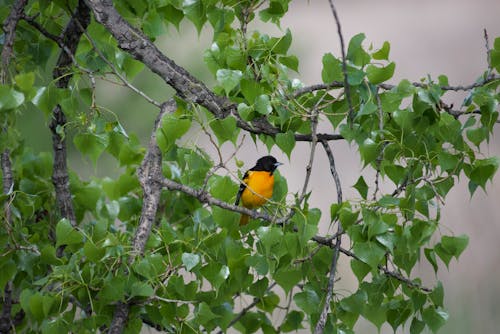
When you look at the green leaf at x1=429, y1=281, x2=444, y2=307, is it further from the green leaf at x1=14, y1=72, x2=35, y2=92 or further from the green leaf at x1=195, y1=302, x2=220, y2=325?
the green leaf at x1=14, y1=72, x2=35, y2=92

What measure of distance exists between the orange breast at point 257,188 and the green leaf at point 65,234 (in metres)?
1.13

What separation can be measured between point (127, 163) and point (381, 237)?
1.03 m

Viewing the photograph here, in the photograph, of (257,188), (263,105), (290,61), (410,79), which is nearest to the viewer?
(263,105)

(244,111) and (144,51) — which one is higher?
(144,51)

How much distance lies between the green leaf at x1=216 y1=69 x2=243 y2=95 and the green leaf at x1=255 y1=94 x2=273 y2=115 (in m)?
0.08

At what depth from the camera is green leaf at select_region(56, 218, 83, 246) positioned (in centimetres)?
189

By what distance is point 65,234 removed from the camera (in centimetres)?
190

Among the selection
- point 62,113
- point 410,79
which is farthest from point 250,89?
point 410,79

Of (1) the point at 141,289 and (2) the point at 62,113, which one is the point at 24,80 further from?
(2) the point at 62,113

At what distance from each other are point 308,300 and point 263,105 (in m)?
0.44

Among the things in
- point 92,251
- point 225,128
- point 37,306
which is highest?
point 225,128

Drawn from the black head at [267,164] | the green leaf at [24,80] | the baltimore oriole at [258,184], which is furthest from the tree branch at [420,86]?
the black head at [267,164]

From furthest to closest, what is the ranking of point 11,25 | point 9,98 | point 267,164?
point 267,164, point 11,25, point 9,98

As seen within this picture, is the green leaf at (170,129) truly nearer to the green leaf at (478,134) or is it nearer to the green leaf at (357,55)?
the green leaf at (357,55)
